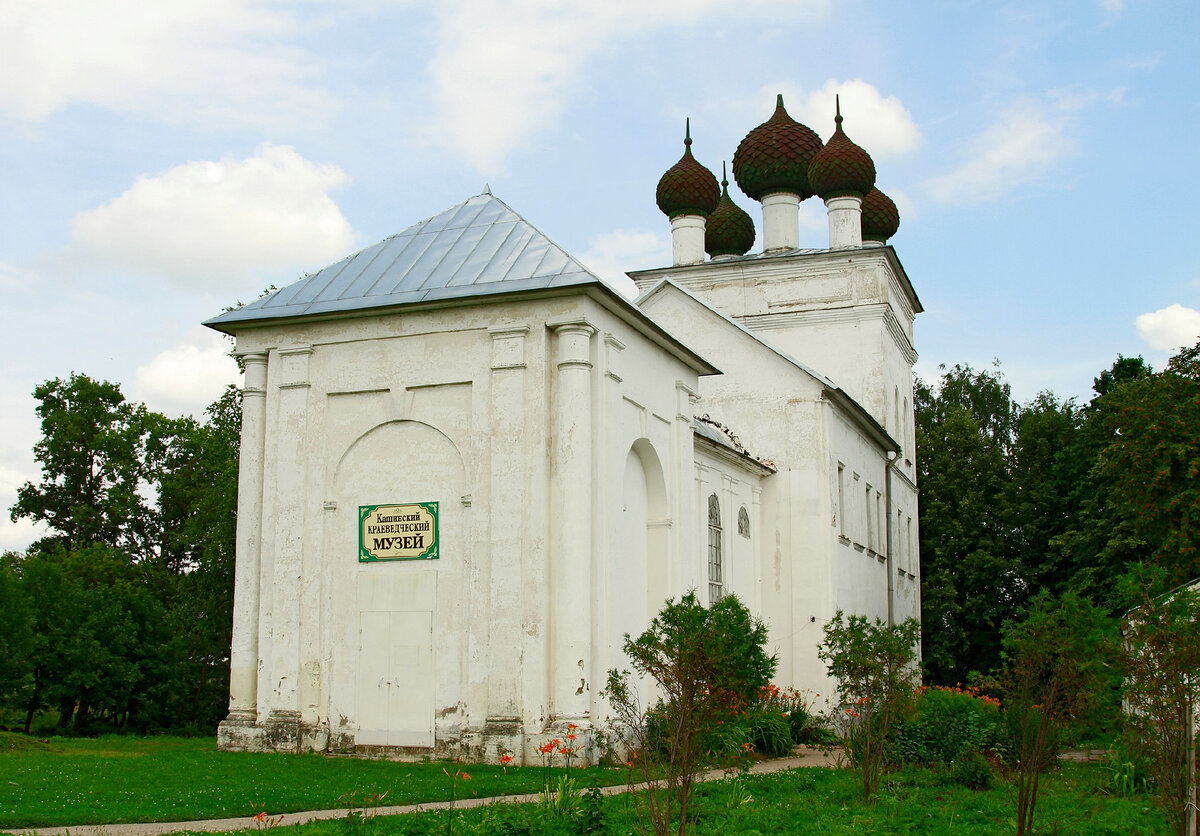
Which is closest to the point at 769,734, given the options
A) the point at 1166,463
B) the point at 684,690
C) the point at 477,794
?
the point at 477,794

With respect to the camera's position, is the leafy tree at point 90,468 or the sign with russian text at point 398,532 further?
the leafy tree at point 90,468

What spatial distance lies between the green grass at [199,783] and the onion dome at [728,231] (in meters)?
18.5

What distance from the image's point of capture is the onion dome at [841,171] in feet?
83.6

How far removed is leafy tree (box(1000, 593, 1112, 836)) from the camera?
28.0ft

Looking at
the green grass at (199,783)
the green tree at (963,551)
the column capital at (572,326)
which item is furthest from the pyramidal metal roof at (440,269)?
the green tree at (963,551)

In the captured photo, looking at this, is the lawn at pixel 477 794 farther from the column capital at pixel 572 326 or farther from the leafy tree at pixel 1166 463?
the leafy tree at pixel 1166 463

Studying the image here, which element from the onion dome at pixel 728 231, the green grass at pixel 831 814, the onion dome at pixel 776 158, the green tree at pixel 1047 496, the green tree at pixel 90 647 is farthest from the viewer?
the green tree at pixel 1047 496

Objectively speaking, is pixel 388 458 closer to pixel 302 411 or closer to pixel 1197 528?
pixel 302 411

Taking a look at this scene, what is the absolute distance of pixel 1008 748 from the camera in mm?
13484

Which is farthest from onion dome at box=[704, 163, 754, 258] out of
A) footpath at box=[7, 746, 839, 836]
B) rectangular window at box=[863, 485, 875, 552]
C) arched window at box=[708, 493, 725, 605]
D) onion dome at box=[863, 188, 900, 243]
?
footpath at box=[7, 746, 839, 836]

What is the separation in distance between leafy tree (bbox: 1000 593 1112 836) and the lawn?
1.58 feet

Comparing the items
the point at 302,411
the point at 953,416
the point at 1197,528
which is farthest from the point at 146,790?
the point at 953,416

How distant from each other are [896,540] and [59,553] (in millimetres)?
23462

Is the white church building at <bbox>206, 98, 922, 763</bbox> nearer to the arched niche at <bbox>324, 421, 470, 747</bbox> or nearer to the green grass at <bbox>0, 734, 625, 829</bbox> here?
the arched niche at <bbox>324, 421, 470, 747</bbox>
